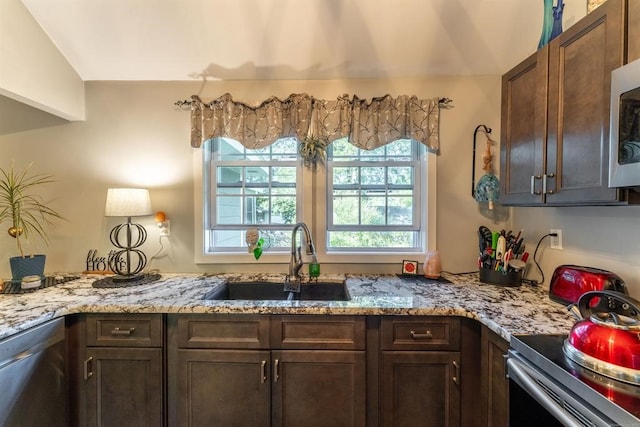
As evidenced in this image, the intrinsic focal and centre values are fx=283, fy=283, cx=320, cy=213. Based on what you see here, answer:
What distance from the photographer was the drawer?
4.73ft

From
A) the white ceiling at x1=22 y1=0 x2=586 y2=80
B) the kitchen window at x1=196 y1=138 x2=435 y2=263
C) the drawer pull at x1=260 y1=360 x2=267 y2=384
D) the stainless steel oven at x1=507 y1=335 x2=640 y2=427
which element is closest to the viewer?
the stainless steel oven at x1=507 y1=335 x2=640 y2=427

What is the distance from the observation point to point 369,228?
2.18 meters

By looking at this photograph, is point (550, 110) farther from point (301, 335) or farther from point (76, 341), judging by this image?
point (76, 341)

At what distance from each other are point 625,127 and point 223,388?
78.8 inches

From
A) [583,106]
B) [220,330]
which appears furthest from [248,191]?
[583,106]

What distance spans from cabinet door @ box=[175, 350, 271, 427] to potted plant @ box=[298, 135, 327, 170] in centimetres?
129

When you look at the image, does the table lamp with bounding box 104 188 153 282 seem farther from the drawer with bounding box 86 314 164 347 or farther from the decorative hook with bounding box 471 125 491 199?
the decorative hook with bounding box 471 125 491 199

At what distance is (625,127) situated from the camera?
0.99 meters

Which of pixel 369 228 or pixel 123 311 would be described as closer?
pixel 123 311

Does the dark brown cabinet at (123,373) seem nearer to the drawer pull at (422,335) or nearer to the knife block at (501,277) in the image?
the drawer pull at (422,335)

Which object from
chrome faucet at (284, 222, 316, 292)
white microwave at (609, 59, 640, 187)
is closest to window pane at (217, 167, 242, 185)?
chrome faucet at (284, 222, 316, 292)

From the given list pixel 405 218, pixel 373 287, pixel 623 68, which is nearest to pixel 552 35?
pixel 623 68

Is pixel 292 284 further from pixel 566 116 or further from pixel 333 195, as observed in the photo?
pixel 566 116

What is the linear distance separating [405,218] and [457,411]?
1229 millimetres
